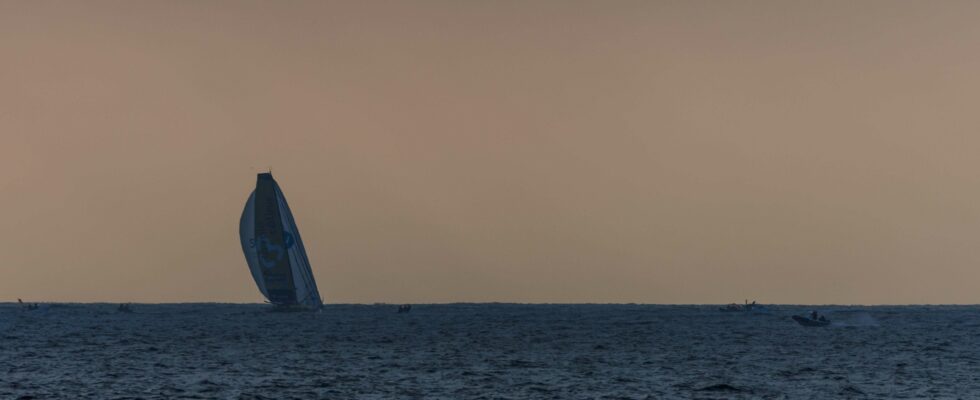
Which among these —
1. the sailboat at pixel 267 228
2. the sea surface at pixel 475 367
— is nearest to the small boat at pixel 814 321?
the sea surface at pixel 475 367

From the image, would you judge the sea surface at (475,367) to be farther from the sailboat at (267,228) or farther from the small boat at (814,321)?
the sailboat at (267,228)

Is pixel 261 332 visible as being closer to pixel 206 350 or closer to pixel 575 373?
pixel 206 350

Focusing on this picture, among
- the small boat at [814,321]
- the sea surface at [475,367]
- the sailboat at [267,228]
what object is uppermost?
the sailboat at [267,228]

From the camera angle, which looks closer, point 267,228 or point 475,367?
point 475,367

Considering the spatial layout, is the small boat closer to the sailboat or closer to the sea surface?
the sea surface

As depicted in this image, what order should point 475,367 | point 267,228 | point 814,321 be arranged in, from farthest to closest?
Result: point 267,228 < point 814,321 < point 475,367

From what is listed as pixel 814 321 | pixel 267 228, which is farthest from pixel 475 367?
pixel 267 228

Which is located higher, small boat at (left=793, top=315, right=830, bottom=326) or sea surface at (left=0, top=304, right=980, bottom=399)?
small boat at (left=793, top=315, right=830, bottom=326)

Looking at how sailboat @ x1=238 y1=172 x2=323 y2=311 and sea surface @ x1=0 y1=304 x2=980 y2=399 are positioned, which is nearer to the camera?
sea surface @ x1=0 y1=304 x2=980 y2=399

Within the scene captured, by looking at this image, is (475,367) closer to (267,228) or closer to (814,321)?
(814,321)

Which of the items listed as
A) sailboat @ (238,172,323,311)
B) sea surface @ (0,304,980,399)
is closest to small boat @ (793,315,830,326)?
sea surface @ (0,304,980,399)

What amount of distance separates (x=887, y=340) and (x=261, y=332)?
6670 centimetres

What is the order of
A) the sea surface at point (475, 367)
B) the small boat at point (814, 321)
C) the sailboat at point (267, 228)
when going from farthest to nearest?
1. the sailboat at point (267, 228)
2. the small boat at point (814, 321)
3. the sea surface at point (475, 367)

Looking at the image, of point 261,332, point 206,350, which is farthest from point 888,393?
point 261,332
